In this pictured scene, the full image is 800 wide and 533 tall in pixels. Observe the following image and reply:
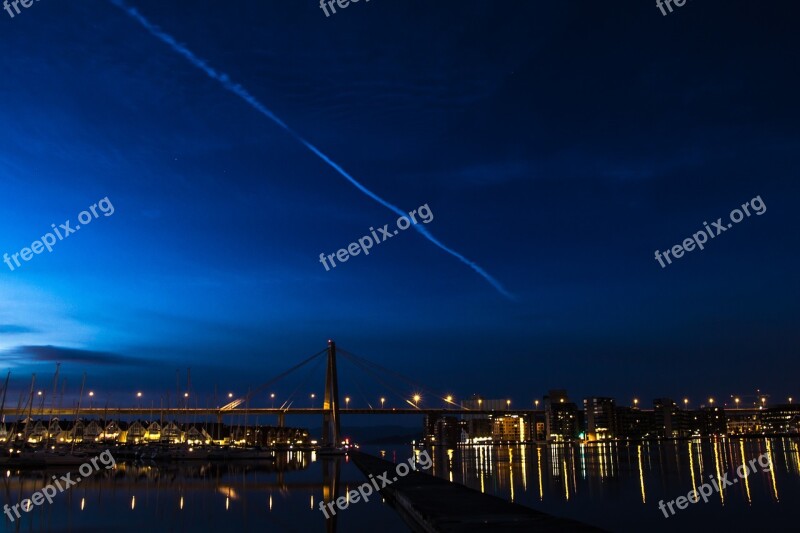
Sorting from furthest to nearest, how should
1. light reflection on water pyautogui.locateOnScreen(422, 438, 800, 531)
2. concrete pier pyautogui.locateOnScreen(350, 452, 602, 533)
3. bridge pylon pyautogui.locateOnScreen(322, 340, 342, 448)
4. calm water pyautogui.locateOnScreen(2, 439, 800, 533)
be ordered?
bridge pylon pyautogui.locateOnScreen(322, 340, 342, 448) → light reflection on water pyautogui.locateOnScreen(422, 438, 800, 531) → calm water pyautogui.locateOnScreen(2, 439, 800, 533) → concrete pier pyautogui.locateOnScreen(350, 452, 602, 533)

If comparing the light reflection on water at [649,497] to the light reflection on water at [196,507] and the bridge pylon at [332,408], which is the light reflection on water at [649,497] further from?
the bridge pylon at [332,408]

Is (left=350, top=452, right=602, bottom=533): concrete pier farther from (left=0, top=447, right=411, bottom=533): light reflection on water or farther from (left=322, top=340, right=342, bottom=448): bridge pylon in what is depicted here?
(left=322, top=340, right=342, bottom=448): bridge pylon

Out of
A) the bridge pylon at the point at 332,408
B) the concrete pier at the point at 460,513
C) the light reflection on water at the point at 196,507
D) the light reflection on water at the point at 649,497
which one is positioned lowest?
the light reflection on water at the point at 649,497

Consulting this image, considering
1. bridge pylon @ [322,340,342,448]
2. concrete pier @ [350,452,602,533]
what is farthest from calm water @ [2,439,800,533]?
bridge pylon @ [322,340,342,448]

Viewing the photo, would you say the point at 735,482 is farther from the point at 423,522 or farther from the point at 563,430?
the point at 563,430

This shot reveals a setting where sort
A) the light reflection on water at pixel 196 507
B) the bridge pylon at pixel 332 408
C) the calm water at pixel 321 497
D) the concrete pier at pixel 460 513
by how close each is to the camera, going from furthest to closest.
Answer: the bridge pylon at pixel 332 408 < the calm water at pixel 321 497 < the light reflection on water at pixel 196 507 < the concrete pier at pixel 460 513

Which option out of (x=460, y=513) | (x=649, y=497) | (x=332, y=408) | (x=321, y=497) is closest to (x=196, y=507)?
(x=321, y=497)

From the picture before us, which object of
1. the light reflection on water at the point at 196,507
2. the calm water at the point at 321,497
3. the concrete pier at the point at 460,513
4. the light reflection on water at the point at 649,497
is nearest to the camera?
the concrete pier at the point at 460,513

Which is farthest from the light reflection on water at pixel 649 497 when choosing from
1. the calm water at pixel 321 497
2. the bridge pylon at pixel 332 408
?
the bridge pylon at pixel 332 408

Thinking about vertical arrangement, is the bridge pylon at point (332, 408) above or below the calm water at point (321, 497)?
above

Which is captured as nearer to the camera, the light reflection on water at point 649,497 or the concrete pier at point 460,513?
the concrete pier at point 460,513
